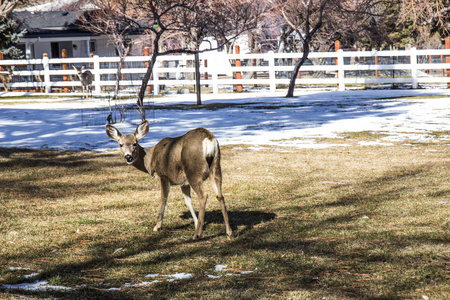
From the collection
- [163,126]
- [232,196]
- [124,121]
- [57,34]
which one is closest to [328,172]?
[232,196]

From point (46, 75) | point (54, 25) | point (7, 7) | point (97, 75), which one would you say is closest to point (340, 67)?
point (97, 75)

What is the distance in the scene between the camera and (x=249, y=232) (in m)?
6.24

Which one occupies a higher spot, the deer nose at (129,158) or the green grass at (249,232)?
the deer nose at (129,158)

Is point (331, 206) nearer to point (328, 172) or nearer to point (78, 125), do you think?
point (328, 172)

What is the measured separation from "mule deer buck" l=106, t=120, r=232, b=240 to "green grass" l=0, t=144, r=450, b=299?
0.46 meters

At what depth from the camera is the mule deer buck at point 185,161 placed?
5.74m

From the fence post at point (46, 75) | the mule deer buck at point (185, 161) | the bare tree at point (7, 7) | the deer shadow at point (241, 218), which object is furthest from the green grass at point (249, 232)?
the fence post at point (46, 75)

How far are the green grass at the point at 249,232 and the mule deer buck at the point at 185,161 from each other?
46 centimetres

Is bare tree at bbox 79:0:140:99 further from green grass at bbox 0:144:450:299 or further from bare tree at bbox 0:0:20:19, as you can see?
green grass at bbox 0:144:450:299

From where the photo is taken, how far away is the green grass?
4.61 metres

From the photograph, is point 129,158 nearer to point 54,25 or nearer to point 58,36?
point 58,36

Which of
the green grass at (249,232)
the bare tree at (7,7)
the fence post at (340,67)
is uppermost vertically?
the bare tree at (7,7)

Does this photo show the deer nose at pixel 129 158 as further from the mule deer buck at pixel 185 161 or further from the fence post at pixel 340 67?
the fence post at pixel 340 67

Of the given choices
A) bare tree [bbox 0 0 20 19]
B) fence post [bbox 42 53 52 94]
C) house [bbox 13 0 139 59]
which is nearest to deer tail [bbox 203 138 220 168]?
bare tree [bbox 0 0 20 19]
